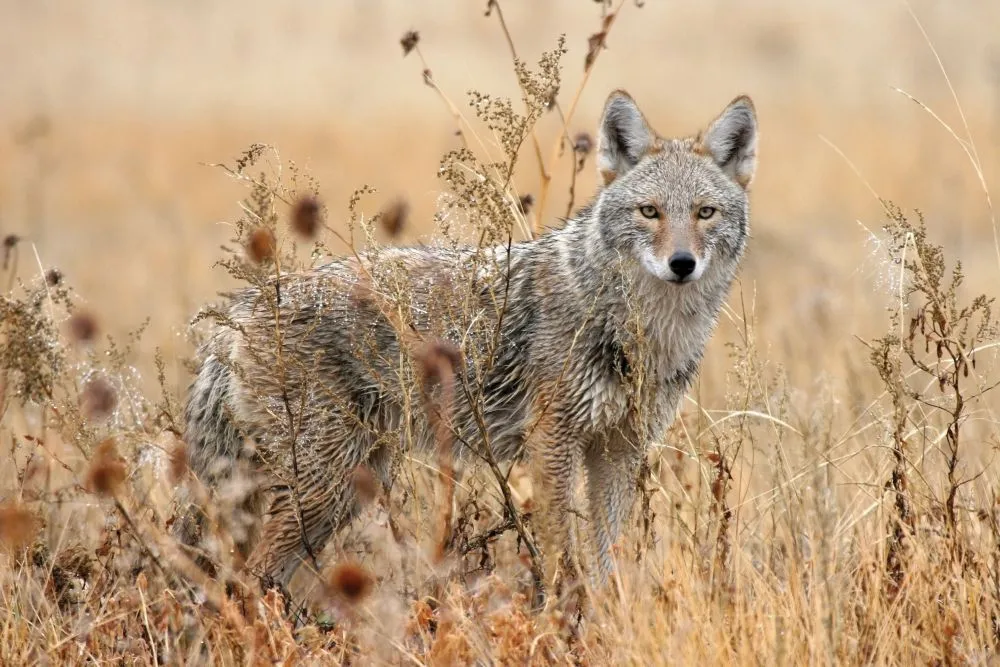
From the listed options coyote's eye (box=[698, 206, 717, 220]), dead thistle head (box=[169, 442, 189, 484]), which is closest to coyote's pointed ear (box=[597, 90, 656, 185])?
coyote's eye (box=[698, 206, 717, 220])

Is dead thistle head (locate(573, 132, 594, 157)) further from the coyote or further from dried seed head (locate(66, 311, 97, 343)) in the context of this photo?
dried seed head (locate(66, 311, 97, 343))

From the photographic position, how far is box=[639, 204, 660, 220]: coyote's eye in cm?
524

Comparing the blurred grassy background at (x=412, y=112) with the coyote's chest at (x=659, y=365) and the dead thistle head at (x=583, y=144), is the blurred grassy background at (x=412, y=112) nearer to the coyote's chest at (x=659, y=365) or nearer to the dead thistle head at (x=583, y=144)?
the dead thistle head at (x=583, y=144)

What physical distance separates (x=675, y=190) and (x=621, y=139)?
454 millimetres

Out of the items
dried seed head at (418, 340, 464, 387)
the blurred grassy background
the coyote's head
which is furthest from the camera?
the blurred grassy background

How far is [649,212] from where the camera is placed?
17.2 feet

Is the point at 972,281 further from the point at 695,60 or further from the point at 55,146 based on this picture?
the point at 55,146

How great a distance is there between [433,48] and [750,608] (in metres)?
23.0

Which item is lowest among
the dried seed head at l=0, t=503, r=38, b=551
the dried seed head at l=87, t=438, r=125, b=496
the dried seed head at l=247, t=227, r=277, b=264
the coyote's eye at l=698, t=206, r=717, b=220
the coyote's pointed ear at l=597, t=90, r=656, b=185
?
the dried seed head at l=0, t=503, r=38, b=551

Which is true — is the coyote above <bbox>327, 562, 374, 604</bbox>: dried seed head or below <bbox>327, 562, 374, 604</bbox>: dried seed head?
above

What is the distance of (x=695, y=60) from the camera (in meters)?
24.5

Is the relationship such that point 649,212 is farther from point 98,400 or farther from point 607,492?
point 98,400

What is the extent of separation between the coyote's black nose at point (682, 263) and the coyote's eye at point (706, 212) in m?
0.34

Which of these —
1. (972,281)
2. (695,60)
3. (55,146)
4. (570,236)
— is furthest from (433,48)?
(570,236)
